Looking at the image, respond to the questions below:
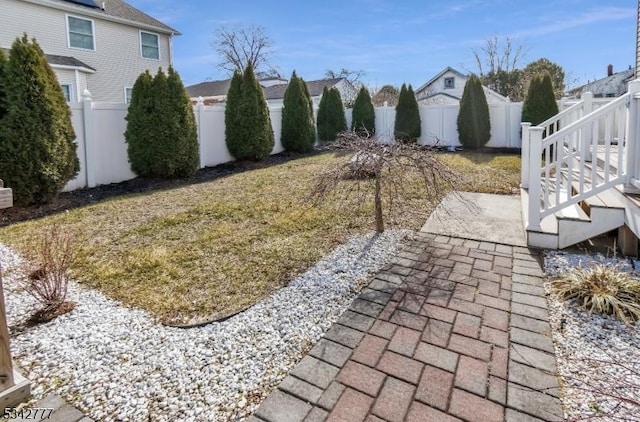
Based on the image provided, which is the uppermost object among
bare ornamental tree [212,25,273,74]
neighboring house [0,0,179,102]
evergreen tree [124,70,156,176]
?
bare ornamental tree [212,25,273,74]

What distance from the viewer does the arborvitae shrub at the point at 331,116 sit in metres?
14.4

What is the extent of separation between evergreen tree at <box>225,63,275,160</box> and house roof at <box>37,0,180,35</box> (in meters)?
8.22

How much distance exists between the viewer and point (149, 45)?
54.0ft

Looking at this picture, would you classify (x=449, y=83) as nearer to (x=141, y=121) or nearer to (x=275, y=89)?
(x=275, y=89)

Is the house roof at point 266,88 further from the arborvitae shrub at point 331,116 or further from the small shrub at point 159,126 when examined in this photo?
the small shrub at point 159,126

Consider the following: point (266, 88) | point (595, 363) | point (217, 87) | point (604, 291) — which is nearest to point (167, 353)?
point (595, 363)

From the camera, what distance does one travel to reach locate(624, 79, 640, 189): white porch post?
3.50m

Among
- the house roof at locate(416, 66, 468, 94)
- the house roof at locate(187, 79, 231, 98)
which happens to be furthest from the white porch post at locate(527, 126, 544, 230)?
the house roof at locate(187, 79, 231, 98)

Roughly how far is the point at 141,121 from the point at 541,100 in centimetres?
1175

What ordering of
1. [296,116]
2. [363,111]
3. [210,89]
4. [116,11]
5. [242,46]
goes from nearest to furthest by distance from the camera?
[296,116]
[363,111]
[116,11]
[242,46]
[210,89]

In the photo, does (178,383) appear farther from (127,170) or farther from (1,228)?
(127,170)

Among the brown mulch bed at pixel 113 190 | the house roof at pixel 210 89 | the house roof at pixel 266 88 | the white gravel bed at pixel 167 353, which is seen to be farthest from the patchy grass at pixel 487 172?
the house roof at pixel 210 89

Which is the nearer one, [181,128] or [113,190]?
[113,190]

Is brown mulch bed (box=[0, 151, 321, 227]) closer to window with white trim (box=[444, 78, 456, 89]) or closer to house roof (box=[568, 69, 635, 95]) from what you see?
window with white trim (box=[444, 78, 456, 89])
